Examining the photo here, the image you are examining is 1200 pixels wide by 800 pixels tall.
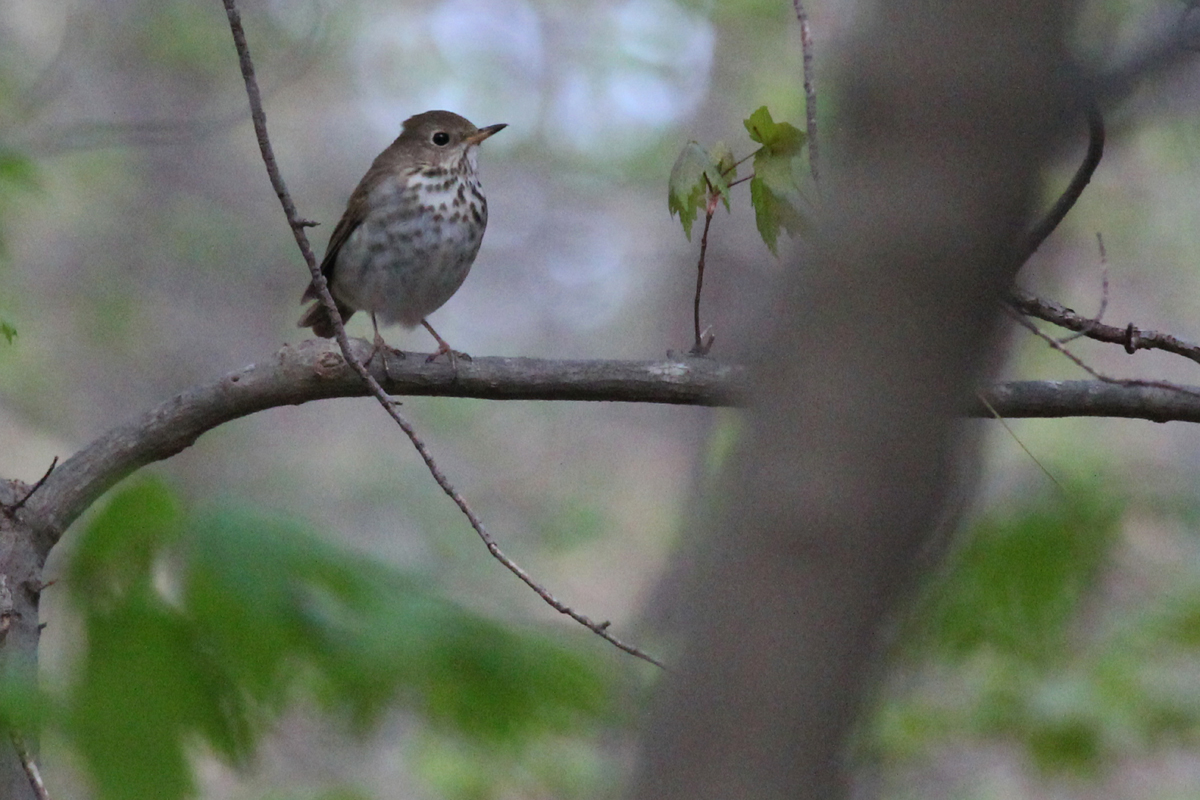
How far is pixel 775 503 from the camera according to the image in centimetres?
106

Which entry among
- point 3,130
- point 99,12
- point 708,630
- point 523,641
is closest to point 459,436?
point 99,12

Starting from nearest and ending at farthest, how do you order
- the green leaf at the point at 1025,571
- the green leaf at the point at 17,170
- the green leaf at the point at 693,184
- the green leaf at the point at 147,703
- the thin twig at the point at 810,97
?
the green leaf at the point at 147,703 < the thin twig at the point at 810,97 < the green leaf at the point at 693,184 < the green leaf at the point at 1025,571 < the green leaf at the point at 17,170

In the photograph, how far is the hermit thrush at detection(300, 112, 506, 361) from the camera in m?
5.44

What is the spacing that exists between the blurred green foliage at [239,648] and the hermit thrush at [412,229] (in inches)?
135

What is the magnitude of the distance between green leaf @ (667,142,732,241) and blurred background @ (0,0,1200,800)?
101 inches

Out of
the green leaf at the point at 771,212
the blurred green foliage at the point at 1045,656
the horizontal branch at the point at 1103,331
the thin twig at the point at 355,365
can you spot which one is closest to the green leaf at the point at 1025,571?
the blurred green foliage at the point at 1045,656

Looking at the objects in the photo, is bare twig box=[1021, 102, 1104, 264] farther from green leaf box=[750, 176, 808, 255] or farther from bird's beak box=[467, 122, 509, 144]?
bird's beak box=[467, 122, 509, 144]

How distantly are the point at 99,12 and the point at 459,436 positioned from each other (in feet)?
Result: 20.6

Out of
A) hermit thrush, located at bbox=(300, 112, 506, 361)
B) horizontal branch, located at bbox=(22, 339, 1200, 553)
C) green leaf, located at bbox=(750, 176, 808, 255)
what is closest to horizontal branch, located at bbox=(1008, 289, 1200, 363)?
horizontal branch, located at bbox=(22, 339, 1200, 553)

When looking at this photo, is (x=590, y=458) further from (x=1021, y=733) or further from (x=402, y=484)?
(x=1021, y=733)

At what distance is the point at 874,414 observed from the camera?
104 cm

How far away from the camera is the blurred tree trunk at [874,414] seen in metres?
1.02

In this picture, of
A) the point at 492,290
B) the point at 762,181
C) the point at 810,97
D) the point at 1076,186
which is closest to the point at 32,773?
the point at 762,181

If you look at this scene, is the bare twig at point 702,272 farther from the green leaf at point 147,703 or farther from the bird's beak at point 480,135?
the bird's beak at point 480,135
